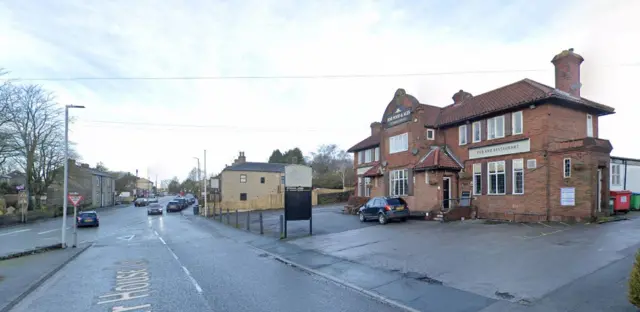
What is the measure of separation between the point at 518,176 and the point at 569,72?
706 cm

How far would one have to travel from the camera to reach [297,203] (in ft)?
60.7

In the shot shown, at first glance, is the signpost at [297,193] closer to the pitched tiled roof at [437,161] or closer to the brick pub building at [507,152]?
the brick pub building at [507,152]

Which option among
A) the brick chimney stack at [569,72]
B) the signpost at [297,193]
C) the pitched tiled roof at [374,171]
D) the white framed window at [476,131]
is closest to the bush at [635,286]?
the signpost at [297,193]

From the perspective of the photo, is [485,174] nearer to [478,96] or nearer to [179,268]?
[478,96]

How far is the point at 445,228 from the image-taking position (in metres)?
18.5

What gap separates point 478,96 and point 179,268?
21.6 meters

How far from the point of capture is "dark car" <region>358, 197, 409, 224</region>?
857 inches

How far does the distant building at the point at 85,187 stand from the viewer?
6062 cm

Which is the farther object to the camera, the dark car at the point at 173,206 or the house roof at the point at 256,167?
the house roof at the point at 256,167

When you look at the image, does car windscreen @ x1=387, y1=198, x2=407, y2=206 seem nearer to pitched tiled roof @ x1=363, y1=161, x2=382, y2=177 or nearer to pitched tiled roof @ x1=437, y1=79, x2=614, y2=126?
pitched tiled roof @ x1=437, y1=79, x2=614, y2=126

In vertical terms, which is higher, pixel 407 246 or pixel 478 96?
pixel 478 96

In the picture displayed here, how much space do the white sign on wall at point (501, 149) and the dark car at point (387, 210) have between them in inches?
212

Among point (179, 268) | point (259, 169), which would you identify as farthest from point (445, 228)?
point (259, 169)

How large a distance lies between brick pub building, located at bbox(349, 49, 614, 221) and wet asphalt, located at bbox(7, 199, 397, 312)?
1403cm
